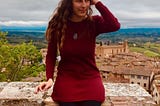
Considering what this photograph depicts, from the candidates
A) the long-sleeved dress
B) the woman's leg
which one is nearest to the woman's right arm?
the long-sleeved dress

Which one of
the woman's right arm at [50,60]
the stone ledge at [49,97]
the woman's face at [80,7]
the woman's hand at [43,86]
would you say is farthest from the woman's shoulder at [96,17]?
the stone ledge at [49,97]

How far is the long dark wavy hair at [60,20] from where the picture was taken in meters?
3.18

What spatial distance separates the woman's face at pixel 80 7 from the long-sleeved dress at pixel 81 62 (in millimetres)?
79

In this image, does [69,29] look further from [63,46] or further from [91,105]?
[91,105]

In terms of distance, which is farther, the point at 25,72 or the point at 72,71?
the point at 25,72

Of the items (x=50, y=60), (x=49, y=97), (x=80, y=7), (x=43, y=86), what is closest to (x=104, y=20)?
(x=80, y=7)

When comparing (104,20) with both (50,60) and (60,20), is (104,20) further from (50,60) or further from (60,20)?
(50,60)

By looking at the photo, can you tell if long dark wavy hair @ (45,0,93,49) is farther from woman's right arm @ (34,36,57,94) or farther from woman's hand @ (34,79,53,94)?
woman's hand @ (34,79,53,94)

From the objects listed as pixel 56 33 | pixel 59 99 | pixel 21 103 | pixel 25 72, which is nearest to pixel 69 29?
pixel 56 33

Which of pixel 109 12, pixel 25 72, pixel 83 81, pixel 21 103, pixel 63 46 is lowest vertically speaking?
pixel 25 72

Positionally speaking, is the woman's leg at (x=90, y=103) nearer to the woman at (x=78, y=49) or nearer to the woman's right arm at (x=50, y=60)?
the woman at (x=78, y=49)

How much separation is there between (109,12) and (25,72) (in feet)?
72.6

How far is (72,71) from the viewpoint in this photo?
10.3ft

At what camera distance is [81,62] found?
3127 mm
